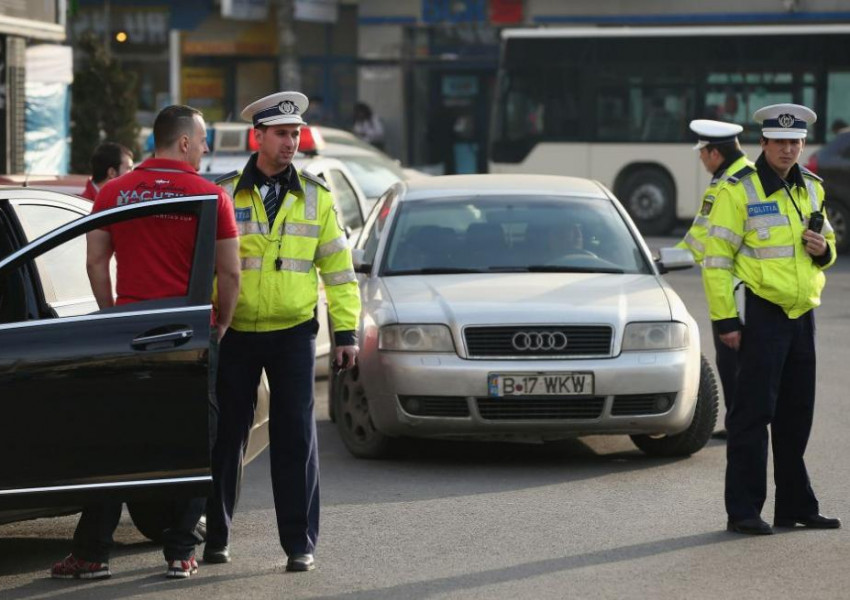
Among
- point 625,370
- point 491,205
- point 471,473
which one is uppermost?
point 491,205

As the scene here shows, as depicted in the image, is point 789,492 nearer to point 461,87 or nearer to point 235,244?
point 235,244

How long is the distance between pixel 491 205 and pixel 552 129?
689 inches

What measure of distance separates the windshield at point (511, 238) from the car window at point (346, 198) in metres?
2.74

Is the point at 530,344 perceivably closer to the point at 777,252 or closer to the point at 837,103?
the point at 777,252

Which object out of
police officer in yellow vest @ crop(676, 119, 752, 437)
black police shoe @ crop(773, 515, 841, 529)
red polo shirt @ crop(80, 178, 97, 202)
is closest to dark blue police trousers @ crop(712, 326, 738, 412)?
A: black police shoe @ crop(773, 515, 841, 529)

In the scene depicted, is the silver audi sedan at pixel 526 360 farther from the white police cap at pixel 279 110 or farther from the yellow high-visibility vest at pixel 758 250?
the white police cap at pixel 279 110

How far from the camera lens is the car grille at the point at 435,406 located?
8.75m

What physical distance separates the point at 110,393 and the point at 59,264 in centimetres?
117

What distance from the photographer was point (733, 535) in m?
7.27

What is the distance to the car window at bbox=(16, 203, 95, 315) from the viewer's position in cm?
673

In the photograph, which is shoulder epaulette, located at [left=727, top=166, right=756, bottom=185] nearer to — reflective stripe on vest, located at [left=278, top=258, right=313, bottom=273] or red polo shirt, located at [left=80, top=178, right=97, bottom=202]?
reflective stripe on vest, located at [left=278, top=258, right=313, bottom=273]

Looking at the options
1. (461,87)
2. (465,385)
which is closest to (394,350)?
(465,385)

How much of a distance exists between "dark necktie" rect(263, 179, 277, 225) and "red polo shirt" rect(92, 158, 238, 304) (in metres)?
0.38

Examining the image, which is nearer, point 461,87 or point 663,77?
point 663,77
